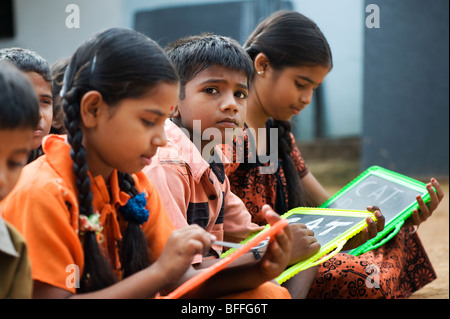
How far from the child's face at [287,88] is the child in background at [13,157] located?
1.45m

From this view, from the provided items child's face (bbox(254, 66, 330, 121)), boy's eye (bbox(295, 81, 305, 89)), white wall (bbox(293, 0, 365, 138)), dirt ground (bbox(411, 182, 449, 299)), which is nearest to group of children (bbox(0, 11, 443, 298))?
child's face (bbox(254, 66, 330, 121))

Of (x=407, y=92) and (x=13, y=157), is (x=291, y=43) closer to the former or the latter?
(x=13, y=157)

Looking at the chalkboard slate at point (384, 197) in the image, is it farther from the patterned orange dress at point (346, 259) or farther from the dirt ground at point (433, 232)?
the dirt ground at point (433, 232)

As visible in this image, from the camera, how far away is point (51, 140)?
1.50 m

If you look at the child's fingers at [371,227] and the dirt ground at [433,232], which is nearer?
the child's fingers at [371,227]

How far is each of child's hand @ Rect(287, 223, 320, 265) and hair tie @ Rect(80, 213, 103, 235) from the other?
0.64m

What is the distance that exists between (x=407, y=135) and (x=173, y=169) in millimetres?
5224

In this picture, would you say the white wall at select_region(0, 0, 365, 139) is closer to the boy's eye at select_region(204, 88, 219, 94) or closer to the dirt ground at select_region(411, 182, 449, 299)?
the dirt ground at select_region(411, 182, 449, 299)

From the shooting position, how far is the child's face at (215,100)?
2.13 metres

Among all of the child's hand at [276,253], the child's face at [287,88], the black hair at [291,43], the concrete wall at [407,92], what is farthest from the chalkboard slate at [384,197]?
the concrete wall at [407,92]

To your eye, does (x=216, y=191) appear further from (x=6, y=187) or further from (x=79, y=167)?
(x=6, y=187)

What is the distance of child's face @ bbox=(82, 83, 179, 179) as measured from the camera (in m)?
1.48

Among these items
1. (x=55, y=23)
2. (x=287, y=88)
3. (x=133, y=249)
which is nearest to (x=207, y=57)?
(x=287, y=88)

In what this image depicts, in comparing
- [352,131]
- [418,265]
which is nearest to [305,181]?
[418,265]
